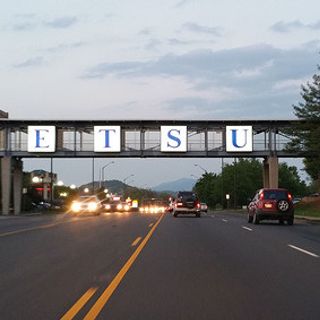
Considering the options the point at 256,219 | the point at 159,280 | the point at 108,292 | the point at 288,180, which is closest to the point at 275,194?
the point at 256,219

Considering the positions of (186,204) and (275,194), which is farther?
(186,204)

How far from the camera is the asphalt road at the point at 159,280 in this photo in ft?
29.6

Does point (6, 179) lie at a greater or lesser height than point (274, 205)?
greater

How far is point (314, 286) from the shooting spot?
1134cm

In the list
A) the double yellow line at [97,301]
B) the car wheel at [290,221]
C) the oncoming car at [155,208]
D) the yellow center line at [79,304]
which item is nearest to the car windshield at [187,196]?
the car wheel at [290,221]

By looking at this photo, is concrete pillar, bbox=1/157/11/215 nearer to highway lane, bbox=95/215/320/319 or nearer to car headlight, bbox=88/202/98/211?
car headlight, bbox=88/202/98/211

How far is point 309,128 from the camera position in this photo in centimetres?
5550

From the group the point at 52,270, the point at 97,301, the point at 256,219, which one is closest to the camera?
the point at 97,301

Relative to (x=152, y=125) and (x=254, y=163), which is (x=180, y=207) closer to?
(x=152, y=125)

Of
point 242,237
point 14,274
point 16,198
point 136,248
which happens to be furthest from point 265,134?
point 14,274

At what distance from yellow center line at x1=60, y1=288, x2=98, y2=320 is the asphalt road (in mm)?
14

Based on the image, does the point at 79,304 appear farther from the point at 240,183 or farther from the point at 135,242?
the point at 240,183

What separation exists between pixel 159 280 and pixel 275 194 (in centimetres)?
2270

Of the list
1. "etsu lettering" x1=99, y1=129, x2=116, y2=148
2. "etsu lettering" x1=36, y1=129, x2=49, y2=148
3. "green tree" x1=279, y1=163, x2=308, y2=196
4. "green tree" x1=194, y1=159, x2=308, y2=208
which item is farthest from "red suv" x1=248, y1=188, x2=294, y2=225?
"green tree" x1=279, y1=163, x2=308, y2=196
